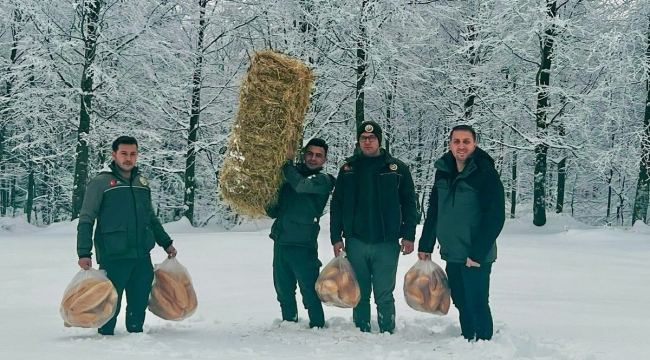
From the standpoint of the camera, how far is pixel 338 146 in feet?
64.7

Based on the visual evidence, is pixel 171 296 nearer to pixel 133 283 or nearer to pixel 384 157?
pixel 133 283

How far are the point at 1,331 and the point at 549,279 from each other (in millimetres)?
6649

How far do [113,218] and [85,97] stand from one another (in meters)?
11.9

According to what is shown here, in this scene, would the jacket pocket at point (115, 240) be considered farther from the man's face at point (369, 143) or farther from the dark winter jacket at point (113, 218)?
the man's face at point (369, 143)

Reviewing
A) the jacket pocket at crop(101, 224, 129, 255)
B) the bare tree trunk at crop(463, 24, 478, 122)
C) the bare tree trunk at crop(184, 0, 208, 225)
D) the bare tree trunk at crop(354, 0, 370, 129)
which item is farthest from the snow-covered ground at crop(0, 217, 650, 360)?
the bare tree trunk at crop(463, 24, 478, 122)

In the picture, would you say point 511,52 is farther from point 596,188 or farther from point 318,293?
point 596,188

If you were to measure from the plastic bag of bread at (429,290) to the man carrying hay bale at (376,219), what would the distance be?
22cm

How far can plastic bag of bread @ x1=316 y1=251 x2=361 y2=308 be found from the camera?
5.57m

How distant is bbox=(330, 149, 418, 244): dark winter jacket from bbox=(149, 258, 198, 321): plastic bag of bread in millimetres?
1430

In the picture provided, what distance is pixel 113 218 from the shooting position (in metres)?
5.54

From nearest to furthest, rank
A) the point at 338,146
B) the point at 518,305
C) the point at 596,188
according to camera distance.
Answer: the point at 518,305 → the point at 338,146 → the point at 596,188

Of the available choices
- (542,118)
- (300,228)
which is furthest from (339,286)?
(542,118)

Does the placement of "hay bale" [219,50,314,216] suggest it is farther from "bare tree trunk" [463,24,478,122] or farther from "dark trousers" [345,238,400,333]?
"bare tree trunk" [463,24,478,122]

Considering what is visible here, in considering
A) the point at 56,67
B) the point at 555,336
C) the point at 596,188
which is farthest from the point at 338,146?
the point at 596,188
